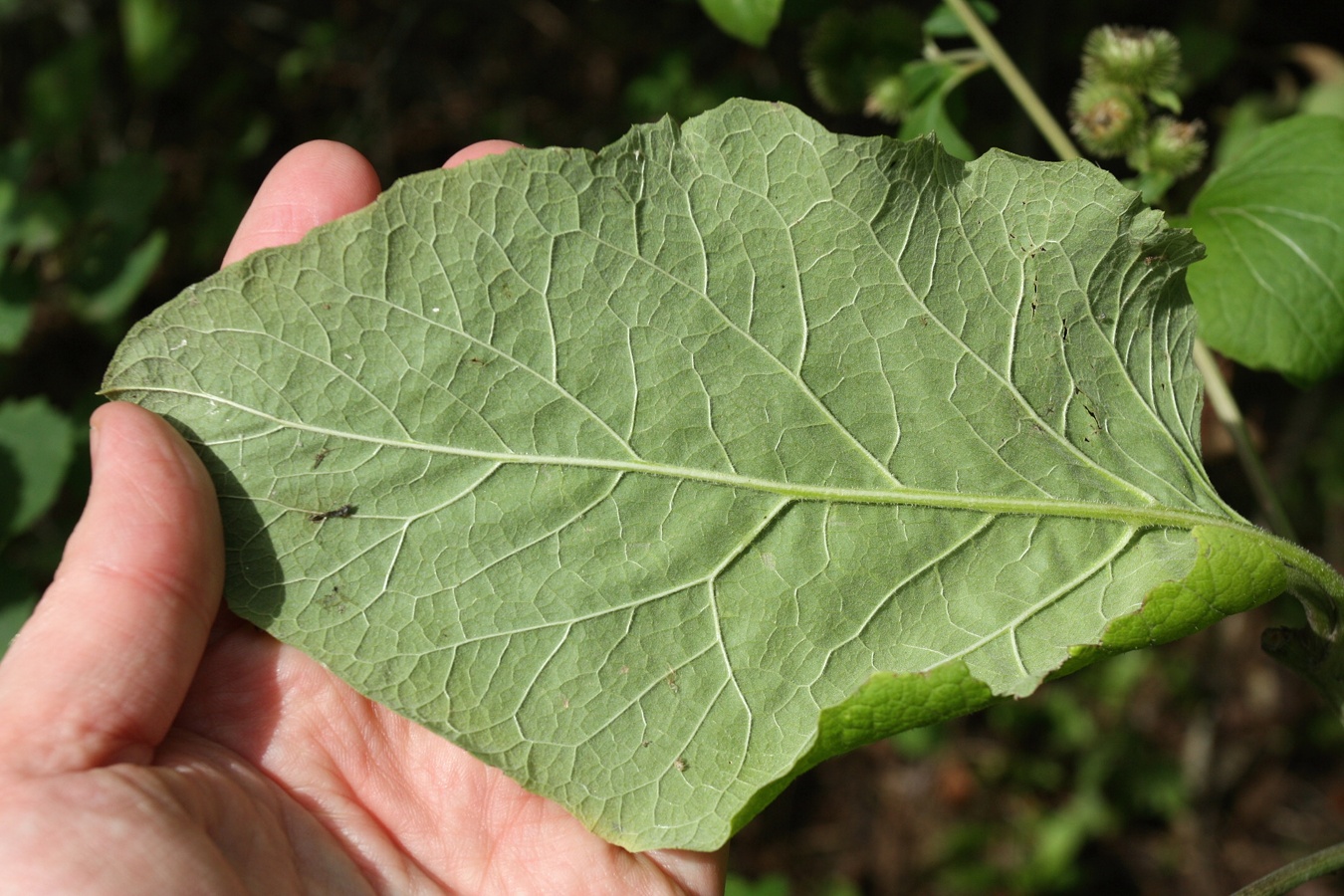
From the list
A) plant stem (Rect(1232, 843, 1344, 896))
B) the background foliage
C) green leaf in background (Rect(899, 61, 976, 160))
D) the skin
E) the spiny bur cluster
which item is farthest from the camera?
the background foliage

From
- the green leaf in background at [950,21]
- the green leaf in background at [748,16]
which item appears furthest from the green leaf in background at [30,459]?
the green leaf in background at [950,21]

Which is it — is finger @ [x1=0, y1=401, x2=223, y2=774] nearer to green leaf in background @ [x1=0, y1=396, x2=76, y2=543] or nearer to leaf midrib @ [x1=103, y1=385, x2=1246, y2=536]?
leaf midrib @ [x1=103, y1=385, x2=1246, y2=536]

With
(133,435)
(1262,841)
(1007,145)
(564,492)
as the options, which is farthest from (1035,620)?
(1262,841)

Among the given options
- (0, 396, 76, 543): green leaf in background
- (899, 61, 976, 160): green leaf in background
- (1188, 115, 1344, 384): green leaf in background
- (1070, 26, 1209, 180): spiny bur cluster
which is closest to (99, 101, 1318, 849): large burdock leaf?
(1188, 115, 1344, 384): green leaf in background

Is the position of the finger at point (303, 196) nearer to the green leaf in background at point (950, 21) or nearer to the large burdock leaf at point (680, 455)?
the large burdock leaf at point (680, 455)

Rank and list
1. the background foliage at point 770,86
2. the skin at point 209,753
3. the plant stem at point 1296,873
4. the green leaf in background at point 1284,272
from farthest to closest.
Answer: the background foliage at point 770,86 < the green leaf in background at point 1284,272 < the plant stem at point 1296,873 < the skin at point 209,753

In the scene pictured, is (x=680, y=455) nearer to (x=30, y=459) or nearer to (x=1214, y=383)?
(x=1214, y=383)
